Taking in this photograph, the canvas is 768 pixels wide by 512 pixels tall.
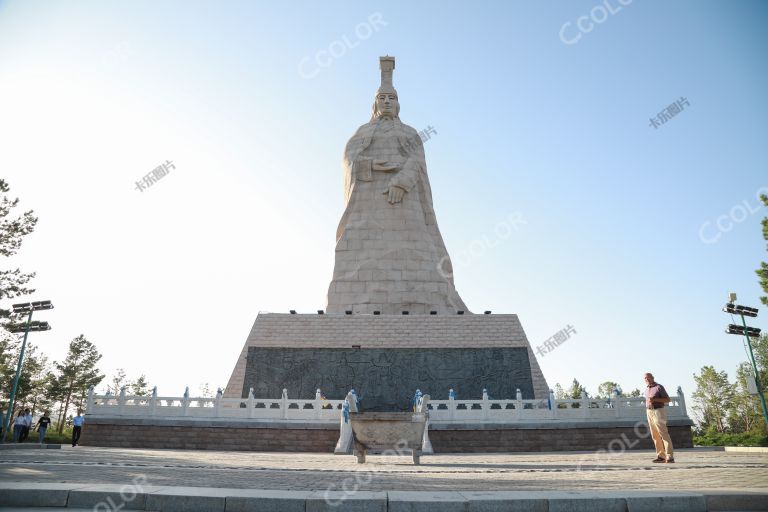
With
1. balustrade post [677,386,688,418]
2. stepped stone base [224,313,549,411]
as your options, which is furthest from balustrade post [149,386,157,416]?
balustrade post [677,386,688,418]

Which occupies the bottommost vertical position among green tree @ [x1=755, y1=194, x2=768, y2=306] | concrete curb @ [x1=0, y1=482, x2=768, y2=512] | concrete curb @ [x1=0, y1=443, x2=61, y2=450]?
concrete curb @ [x1=0, y1=482, x2=768, y2=512]

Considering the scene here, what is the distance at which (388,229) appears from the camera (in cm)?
2448

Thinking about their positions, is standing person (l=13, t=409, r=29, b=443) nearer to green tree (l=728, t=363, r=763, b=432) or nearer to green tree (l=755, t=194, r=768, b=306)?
green tree (l=755, t=194, r=768, b=306)

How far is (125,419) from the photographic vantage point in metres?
14.6

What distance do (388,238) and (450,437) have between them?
11.8 meters

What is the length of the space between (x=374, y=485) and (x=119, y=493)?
224cm

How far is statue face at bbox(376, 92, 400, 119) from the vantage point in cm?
2727

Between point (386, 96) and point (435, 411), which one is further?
point (386, 96)

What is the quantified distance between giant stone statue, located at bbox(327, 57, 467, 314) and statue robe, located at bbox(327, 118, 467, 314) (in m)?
0.04

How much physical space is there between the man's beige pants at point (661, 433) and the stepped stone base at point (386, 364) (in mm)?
9369

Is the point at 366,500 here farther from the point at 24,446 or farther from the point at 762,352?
the point at 762,352

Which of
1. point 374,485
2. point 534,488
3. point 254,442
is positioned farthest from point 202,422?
point 534,488

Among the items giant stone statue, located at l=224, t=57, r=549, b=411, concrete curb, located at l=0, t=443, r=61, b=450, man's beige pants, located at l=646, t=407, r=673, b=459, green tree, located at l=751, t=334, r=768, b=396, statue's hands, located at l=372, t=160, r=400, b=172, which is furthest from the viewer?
green tree, located at l=751, t=334, r=768, b=396

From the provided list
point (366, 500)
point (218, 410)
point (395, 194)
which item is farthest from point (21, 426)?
point (395, 194)
